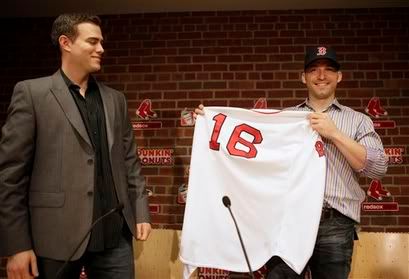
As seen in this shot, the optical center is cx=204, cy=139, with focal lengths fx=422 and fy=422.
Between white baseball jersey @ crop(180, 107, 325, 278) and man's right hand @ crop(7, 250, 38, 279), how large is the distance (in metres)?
0.69

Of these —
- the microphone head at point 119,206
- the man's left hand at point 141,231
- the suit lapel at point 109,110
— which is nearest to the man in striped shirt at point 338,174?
the man's left hand at point 141,231

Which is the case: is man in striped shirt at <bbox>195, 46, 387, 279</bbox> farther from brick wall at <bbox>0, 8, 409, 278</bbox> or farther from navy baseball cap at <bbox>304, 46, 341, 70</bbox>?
brick wall at <bbox>0, 8, 409, 278</bbox>

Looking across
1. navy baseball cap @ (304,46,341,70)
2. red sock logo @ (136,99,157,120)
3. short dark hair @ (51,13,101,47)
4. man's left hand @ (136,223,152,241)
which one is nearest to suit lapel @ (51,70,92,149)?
short dark hair @ (51,13,101,47)

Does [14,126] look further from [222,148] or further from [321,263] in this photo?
[321,263]

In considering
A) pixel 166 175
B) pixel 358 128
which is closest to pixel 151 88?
pixel 166 175

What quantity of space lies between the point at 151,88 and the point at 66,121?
1407mm

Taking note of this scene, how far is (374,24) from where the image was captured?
290cm

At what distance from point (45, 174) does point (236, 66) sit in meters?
1.71

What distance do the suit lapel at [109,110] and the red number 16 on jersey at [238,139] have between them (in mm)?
525

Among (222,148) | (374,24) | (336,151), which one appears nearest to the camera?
(336,151)

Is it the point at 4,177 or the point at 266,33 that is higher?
the point at 266,33

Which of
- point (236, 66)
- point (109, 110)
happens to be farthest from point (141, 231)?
point (236, 66)

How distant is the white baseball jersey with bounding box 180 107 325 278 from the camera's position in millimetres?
1862

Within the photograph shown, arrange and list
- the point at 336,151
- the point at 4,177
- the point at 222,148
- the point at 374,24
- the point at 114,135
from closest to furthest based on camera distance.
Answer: the point at 4,177, the point at 114,135, the point at 336,151, the point at 222,148, the point at 374,24
